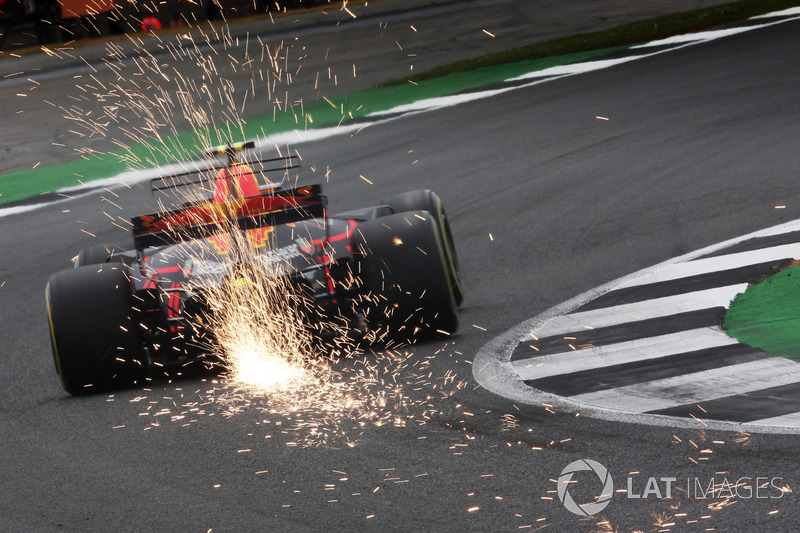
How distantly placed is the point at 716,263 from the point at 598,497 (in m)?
4.25

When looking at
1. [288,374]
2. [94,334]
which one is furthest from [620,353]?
[94,334]

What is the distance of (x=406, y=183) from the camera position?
12211 mm

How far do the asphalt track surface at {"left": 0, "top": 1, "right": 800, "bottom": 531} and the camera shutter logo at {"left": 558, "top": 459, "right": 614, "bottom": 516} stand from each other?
5 cm

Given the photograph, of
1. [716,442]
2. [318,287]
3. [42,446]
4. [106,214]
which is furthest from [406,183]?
[716,442]

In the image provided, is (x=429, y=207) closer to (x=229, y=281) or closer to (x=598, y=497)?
(x=229, y=281)

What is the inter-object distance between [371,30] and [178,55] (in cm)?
435

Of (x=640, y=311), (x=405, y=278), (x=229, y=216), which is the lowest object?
(x=640, y=311)

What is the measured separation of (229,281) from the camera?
6.55 meters

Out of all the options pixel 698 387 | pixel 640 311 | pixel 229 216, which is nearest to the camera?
pixel 698 387

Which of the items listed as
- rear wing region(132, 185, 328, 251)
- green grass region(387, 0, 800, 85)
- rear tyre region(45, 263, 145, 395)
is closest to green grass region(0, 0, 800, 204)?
green grass region(387, 0, 800, 85)

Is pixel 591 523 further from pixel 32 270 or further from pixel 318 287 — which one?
pixel 32 270

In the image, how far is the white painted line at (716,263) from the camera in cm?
799

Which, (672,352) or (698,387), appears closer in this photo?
(698,387)

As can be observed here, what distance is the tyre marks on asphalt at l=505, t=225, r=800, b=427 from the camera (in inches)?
213
